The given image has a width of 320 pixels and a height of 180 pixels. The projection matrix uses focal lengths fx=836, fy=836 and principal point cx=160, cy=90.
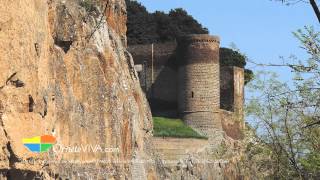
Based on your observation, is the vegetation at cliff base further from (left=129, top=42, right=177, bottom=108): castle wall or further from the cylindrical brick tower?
(left=129, top=42, right=177, bottom=108): castle wall

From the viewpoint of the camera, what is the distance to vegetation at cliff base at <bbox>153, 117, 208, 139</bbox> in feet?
178

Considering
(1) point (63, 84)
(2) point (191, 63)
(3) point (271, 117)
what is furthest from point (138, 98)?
(2) point (191, 63)

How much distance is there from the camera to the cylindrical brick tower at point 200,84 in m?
57.2

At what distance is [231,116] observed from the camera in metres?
60.0

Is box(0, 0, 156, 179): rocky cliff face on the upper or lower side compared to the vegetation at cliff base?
upper

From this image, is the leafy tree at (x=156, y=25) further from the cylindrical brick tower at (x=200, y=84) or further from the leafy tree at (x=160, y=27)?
the cylindrical brick tower at (x=200, y=84)

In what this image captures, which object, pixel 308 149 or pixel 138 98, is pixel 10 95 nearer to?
pixel 308 149

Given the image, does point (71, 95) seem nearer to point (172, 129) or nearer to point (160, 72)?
point (172, 129)

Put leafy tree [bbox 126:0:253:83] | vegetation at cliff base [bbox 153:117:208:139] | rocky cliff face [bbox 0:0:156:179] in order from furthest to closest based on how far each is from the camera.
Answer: leafy tree [bbox 126:0:253:83] → vegetation at cliff base [bbox 153:117:208:139] → rocky cliff face [bbox 0:0:156:179]

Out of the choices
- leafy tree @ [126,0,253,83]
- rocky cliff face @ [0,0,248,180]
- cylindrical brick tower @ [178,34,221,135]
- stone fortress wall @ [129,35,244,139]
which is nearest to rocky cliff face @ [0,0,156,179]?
rocky cliff face @ [0,0,248,180]

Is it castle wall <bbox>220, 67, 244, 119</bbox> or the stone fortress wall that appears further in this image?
castle wall <bbox>220, 67, 244, 119</bbox>

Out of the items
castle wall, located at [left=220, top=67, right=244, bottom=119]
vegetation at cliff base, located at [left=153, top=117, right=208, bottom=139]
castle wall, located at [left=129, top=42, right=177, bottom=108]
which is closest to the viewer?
vegetation at cliff base, located at [left=153, top=117, right=208, bottom=139]

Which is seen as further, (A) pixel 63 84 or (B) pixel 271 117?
(B) pixel 271 117

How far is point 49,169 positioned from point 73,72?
6.16 meters
